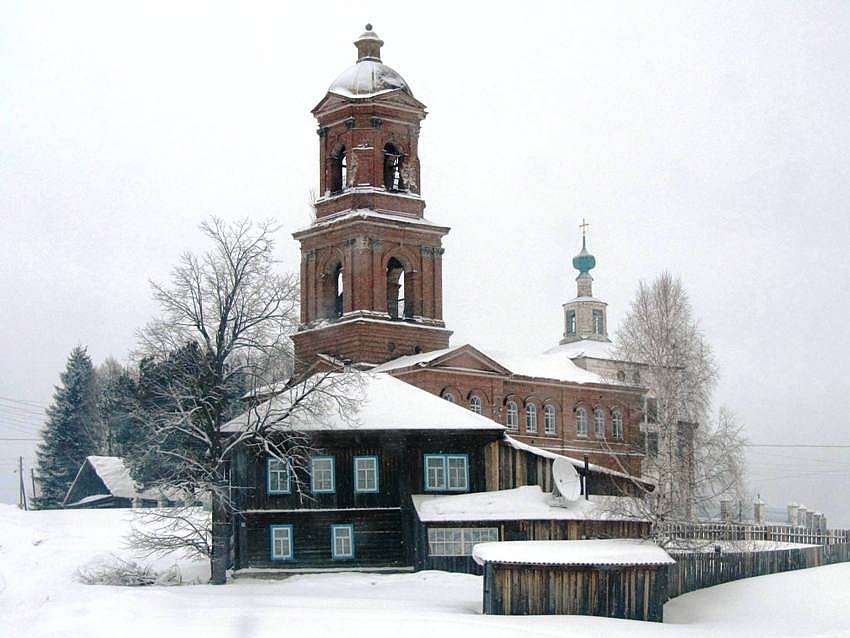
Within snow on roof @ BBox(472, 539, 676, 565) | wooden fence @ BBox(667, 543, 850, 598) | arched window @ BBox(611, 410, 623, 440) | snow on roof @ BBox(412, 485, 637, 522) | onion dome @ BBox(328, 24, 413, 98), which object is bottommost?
wooden fence @ BBox(667, 543, 850, 598)

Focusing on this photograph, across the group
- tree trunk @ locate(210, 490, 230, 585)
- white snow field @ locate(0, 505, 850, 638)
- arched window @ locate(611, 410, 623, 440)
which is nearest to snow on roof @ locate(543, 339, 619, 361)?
arched window @ locate(611, 410, 623, 440)

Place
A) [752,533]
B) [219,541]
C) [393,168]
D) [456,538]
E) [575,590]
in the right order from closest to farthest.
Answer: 1. [575,590]
2. [219,541]
3. [456,538]
4. [752,533]
5. [393,168]

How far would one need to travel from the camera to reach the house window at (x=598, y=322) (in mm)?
90125

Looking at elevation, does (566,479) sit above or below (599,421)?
below

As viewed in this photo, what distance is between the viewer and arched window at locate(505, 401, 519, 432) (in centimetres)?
6563

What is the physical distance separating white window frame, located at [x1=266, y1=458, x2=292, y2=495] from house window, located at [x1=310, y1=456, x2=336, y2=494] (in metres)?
0.76

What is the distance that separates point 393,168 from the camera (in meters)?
62.0

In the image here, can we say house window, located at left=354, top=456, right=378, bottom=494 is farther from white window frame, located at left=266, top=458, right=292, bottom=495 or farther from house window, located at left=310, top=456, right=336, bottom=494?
white window frame, located at left=266, top=458, right=292, bottom=495

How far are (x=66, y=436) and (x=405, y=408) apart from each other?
4063 centimetres

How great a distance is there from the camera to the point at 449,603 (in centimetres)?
3350

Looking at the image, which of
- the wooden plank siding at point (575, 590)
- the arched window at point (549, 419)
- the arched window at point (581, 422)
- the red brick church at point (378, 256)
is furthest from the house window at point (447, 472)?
the arched window at point (581, 422)

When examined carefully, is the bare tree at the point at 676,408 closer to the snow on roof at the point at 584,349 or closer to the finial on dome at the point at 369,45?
the finial on dome at the point at 369,45

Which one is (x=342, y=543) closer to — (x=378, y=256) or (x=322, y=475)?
(x=322, y=475)

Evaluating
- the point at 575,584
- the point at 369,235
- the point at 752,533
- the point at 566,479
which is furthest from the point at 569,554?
the point at 369,235
